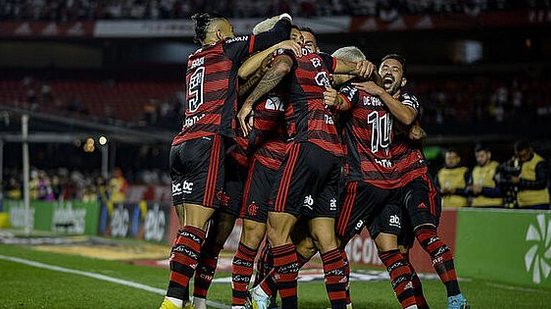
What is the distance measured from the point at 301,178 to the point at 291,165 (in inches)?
4.7

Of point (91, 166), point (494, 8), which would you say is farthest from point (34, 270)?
point (91, 166)

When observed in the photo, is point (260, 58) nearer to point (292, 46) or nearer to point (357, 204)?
point (292, 46)

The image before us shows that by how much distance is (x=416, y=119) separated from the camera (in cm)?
757

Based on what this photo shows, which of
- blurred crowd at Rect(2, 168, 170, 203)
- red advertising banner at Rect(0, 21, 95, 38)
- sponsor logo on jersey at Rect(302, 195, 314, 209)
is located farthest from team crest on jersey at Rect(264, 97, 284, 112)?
red advertising banner at Rect(0, 21, 95, 38)

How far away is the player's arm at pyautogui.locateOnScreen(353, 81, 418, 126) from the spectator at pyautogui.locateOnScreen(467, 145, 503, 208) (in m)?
7.20

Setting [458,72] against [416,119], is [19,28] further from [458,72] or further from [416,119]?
[416,119]

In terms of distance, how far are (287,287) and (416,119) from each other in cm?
181

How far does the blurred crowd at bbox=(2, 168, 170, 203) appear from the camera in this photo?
30328 millimetres

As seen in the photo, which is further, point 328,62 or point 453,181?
point 453,181

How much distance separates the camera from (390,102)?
23.9 ft

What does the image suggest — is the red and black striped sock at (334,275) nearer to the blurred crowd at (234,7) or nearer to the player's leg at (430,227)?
the player's leg at (430,227)

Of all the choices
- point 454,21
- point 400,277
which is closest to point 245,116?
point 400,277

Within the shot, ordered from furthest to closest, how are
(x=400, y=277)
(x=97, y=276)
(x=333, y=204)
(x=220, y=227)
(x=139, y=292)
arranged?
1. (x=97, y=276)
2. (x=139, y=292)
3. (x=220, y=227)
4. (x=400, y=277)
5. (x=333, y=204)

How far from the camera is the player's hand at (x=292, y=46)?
6.80 metres
